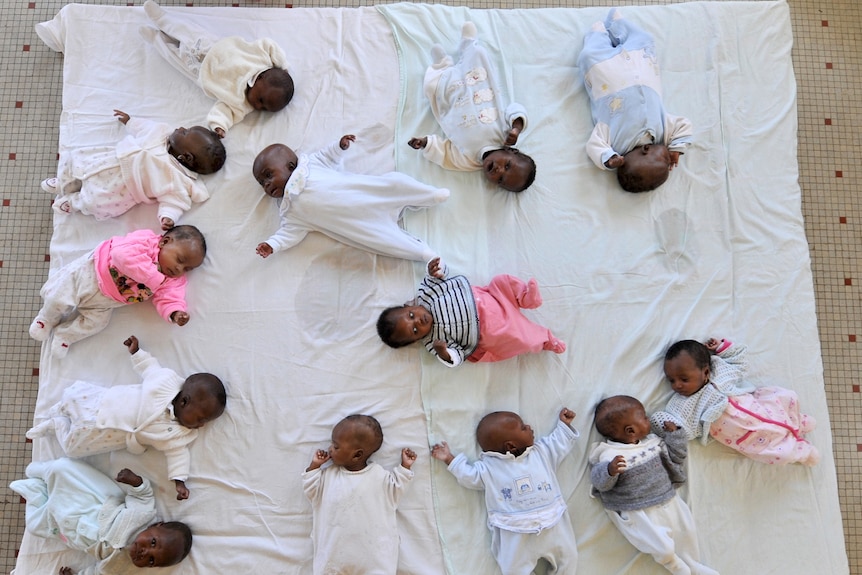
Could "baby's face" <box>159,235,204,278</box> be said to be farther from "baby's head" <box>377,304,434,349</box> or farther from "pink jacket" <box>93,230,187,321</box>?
"baby's head" <box>377,304,434,349</box>

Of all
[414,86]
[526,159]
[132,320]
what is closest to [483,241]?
[526,159]

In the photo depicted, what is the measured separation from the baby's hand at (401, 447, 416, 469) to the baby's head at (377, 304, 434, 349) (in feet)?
1.00

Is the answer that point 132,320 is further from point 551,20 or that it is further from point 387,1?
point 551,20

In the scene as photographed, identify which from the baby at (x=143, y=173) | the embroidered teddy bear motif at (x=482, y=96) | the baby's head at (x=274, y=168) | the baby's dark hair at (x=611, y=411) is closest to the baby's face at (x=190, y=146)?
the baby at (x=143, y=173)

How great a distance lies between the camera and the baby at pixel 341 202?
1862 millimetres

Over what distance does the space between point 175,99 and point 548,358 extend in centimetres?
143

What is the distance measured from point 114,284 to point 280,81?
781 mm

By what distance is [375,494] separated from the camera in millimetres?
1748

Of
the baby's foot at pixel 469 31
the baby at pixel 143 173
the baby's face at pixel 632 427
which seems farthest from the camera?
the baby's foot at pixel 469 31

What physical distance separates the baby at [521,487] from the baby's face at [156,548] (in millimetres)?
741

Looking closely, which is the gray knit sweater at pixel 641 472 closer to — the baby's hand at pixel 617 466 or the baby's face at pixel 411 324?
the baby's hand at pixel 617 466

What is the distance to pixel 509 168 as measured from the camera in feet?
6.18

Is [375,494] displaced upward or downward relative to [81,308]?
downward

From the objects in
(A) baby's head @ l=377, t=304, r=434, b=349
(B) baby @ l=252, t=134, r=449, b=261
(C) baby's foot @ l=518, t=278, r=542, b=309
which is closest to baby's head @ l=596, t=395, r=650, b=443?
(C) baby's foot @ l=518, t=278, r=542, b=309
